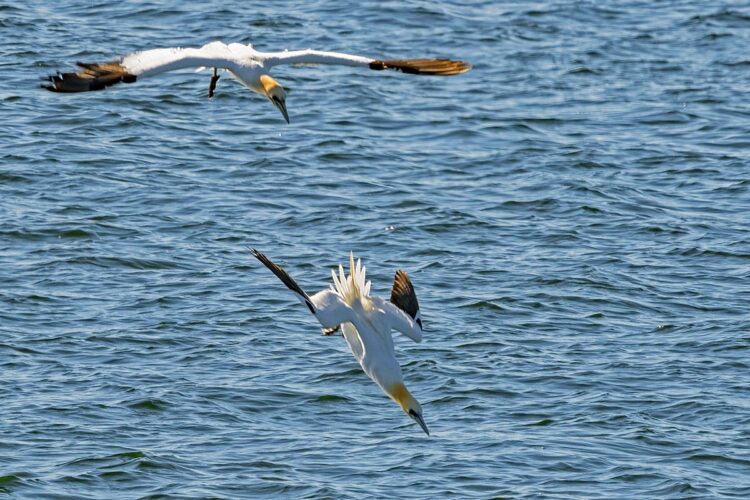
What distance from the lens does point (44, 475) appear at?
44.9 ft

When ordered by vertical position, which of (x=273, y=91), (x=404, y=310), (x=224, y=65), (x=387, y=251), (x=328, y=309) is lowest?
(x=387, y=251)

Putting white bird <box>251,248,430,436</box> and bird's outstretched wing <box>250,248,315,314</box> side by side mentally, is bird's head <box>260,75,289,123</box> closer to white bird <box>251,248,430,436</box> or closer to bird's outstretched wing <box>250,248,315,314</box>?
white bird <box>251,248,430,436</box>

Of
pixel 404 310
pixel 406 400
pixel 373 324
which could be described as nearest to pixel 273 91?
pixel 404 310

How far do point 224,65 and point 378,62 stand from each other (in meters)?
1.18

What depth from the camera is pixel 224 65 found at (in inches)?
501

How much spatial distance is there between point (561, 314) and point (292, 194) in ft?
13.4

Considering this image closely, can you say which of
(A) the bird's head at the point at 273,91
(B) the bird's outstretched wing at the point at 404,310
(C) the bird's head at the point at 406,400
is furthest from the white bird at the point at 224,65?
(C) the bird's head at the point at 406,400

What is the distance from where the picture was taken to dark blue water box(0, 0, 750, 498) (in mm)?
14312

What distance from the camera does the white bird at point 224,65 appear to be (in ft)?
36.3

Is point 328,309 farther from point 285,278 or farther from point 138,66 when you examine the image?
point 138,66

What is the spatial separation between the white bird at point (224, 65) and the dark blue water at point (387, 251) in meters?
3.23

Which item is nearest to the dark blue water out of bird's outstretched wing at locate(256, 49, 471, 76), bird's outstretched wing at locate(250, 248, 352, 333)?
bird's outstretched wing at locate(250, 248, 352, 333)

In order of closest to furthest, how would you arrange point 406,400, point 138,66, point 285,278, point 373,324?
point 285,278 → point 138,66 → point 373,324 → point 406,400

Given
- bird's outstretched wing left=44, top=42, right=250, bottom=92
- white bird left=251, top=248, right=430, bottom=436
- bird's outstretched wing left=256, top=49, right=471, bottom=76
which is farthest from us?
bird's outstretched wing left=256, top=49, right=471, bottom=76
